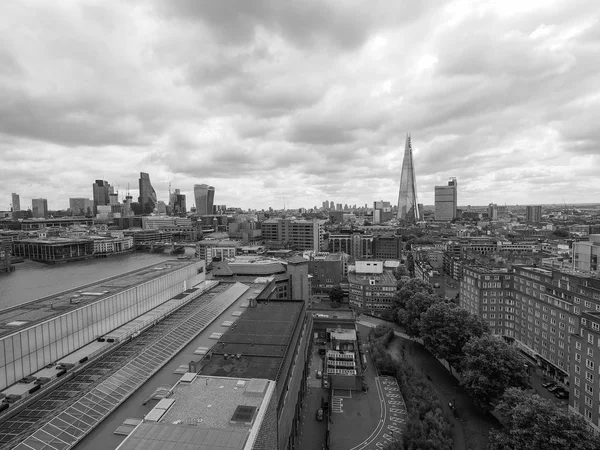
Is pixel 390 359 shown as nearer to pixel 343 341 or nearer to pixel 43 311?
pixel 343 341

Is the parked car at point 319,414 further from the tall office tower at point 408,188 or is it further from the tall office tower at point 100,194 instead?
the tall office tower at point 100,194

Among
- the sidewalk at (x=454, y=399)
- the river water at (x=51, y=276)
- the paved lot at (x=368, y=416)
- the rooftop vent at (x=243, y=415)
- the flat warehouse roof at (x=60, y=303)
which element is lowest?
the sidewalk at (x=454, y=399)

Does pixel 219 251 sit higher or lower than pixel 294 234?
lower

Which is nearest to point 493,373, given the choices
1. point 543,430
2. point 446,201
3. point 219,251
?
point 543,430

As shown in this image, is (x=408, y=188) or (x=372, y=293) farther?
(x=408, y=188)

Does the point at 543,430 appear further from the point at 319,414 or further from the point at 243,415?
the point at 243,415

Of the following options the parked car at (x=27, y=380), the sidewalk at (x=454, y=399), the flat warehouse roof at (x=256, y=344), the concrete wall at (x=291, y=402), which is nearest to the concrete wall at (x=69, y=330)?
the parked car at (x=27, y=380)

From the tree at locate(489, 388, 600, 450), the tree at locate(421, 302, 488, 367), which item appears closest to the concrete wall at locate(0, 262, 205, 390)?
the tree at locate(489, 388, 600, 450)
